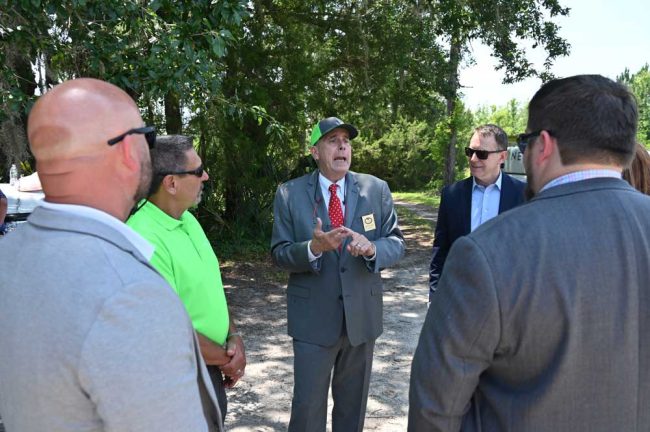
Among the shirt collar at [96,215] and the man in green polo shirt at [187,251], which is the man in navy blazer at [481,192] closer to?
the man in green polo shirt at [187,251]

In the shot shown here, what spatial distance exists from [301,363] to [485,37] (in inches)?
403

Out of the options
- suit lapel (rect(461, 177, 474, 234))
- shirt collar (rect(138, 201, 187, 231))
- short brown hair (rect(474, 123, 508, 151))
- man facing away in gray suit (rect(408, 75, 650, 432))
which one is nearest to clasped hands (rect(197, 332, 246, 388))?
shirt collar (rect(138, 201, 187, 231))

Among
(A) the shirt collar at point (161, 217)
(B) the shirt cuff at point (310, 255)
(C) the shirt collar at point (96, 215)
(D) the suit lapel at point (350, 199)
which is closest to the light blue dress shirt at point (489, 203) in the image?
(D) the suit lapel at point (350, 199)

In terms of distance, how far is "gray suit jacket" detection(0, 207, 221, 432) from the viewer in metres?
1.10

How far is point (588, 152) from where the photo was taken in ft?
5.06

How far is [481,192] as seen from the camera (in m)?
4.09

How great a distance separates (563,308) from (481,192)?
8.94 ft

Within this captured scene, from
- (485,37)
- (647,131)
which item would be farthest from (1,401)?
(647,131)

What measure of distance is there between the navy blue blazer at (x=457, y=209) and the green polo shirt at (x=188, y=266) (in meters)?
1.97

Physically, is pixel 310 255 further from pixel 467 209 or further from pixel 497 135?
pixel 497 135

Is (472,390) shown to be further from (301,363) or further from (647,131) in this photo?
(647,131)

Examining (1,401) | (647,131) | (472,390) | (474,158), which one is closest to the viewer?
(1,401)

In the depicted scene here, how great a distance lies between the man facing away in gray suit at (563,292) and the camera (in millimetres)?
1460

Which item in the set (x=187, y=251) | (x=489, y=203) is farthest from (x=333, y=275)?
(x=489, y=203)
